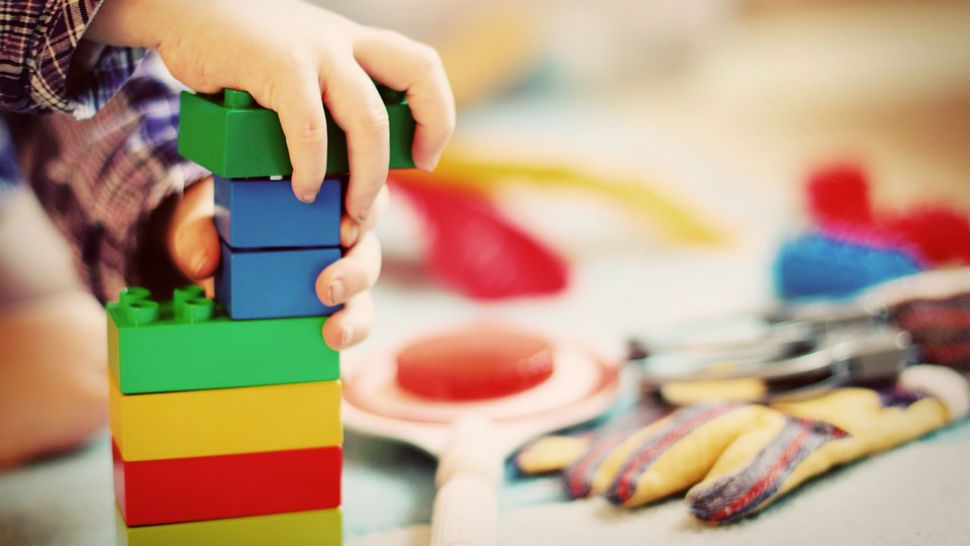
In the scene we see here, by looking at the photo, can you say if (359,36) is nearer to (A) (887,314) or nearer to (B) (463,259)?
(A) (887,314)

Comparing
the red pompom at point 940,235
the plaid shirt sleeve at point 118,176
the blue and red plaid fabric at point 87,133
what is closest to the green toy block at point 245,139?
the blue and red plaid fabric at point 87,133

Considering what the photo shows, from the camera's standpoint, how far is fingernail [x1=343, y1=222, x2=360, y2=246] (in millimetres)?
610

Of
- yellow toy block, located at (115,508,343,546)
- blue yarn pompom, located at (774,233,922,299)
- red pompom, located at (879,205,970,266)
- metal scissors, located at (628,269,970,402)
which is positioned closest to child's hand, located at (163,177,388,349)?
yellow toy block, located at (115,508,343,546)

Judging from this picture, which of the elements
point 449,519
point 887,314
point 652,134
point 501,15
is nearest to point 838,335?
point 887,314

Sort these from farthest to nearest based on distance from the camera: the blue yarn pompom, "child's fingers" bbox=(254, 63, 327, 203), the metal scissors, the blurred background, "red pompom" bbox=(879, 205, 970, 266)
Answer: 1. the blurred background
2. "red pompom" bbox=(879, 205, 970, 266)
3. the blue yarn pompom
4. the metal scissors
5. "child's fingers" bbox=(254, 63, 327, 203)

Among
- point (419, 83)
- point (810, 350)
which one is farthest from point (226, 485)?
point (810, 350)

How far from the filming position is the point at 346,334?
565mm

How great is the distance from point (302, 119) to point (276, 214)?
0.06m

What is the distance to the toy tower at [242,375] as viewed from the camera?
55 cm

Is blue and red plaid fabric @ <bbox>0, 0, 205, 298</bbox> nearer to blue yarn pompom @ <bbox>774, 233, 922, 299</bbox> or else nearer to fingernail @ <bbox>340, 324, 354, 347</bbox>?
fingernail @ <bbox>340, 324, 354, 347</bbox>

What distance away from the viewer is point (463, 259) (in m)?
1.22

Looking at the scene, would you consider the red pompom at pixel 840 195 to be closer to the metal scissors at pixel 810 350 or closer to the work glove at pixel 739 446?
the metal scissors at pixel 810 350

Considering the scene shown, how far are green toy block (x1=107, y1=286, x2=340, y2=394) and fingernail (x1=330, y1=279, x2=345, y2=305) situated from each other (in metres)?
0.01

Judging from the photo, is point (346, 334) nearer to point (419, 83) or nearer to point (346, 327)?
point (346, 327)
